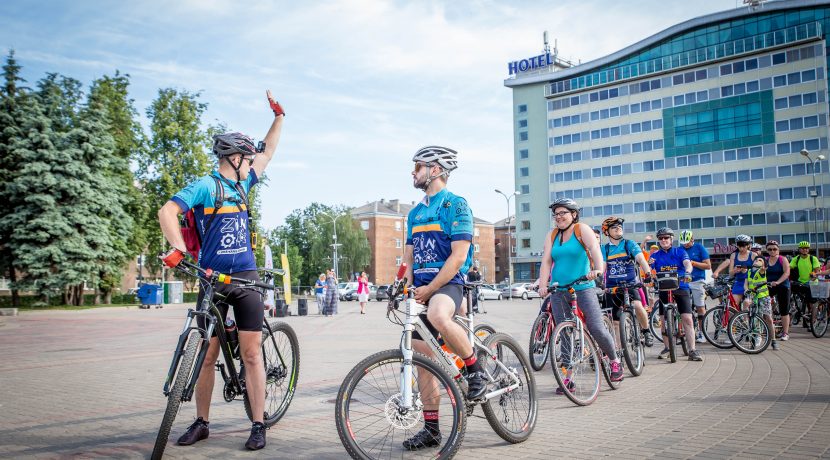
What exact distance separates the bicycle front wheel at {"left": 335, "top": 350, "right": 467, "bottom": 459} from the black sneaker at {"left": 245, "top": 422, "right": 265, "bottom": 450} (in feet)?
3.44

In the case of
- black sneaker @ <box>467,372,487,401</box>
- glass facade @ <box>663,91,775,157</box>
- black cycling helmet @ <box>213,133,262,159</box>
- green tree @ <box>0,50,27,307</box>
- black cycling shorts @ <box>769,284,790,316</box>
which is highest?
glass facade @ <box>663,91,775,157</box>

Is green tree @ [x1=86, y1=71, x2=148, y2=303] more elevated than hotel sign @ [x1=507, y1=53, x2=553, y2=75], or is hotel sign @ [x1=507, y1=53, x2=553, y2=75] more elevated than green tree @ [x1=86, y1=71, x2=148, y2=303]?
hotel sign @ [x1=507, y1=53, x2=553, y2=75]

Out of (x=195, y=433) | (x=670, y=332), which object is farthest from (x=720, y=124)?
(x=195, y=433)

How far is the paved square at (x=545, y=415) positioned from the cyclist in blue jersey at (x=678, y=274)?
0.46 meters

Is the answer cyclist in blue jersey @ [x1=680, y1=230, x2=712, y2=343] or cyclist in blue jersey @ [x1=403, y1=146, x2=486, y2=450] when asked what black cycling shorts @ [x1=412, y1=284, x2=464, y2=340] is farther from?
cyclist in blue jersey @ [x1=680, y1=230, x2=712, y2=343]

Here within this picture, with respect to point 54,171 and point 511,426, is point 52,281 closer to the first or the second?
point 54,171

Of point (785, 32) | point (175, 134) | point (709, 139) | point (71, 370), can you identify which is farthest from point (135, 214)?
point (785, 32)

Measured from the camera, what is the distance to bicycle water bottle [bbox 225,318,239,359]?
484 centimetres

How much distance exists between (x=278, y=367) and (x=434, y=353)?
178 cm

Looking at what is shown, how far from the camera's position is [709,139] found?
2990 inches

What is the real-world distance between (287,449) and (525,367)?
1820 millimetres

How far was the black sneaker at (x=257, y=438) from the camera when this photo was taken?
4801 mm

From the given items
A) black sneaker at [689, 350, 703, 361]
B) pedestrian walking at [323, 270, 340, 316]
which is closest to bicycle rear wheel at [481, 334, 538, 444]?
black sneaker at [689, 350, 703, 361]

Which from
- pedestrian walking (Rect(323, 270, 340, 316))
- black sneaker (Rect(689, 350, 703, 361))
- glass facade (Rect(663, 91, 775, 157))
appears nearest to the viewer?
black sneaker (Rect(689, 350, 703, 361))
